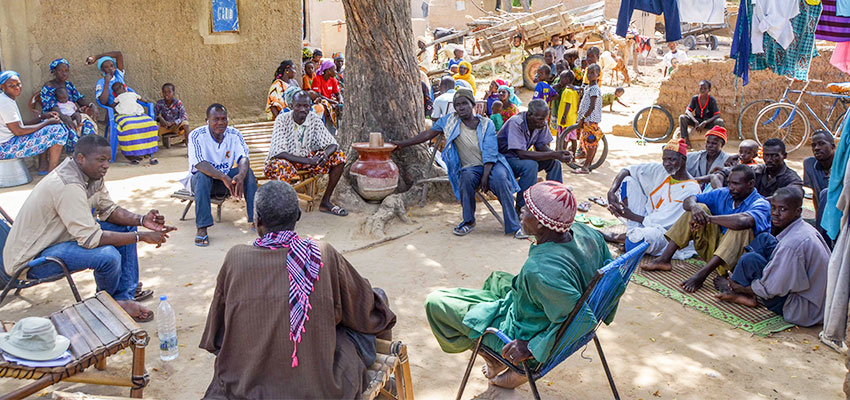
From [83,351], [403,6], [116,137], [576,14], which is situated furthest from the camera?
[576,14]

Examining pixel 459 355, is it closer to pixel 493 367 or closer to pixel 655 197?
pixel 493 367

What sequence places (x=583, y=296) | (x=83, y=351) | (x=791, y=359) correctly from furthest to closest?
(x=791, y=359) → (x=83, y=351) → (x=583, y=296)

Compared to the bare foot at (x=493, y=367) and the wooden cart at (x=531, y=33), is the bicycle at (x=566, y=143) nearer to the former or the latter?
the bare foot at (x=493, y=367)

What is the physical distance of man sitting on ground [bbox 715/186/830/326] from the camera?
4520 mm

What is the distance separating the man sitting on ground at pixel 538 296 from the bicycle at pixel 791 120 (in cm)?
868

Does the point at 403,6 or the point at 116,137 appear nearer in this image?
the point at 403,6

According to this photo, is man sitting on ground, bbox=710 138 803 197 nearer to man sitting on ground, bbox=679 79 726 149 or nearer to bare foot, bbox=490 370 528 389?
bare foot, bbox=490 370 528 389

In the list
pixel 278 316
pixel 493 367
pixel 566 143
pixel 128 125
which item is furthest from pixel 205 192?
pixel 566 143

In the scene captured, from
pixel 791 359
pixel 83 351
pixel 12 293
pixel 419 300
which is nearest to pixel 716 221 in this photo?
pixel 791 359

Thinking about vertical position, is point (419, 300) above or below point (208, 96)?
below

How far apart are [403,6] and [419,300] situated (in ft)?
12.1

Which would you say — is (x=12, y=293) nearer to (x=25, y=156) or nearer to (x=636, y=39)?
(x=25, y=156)

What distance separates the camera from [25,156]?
785cm

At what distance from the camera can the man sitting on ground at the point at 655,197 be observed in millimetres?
5746
